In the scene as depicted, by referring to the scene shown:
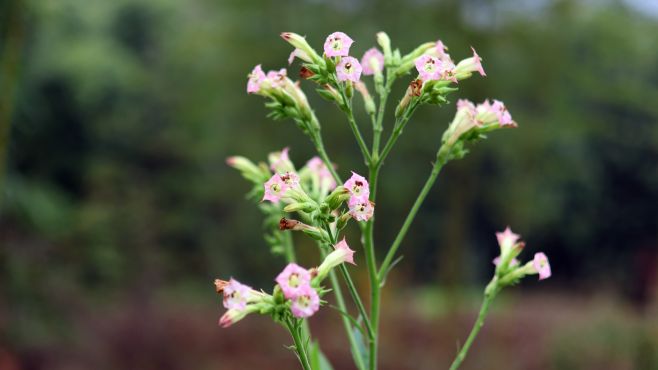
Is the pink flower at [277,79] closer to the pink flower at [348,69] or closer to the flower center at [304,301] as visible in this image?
the pink flower at [348,69]

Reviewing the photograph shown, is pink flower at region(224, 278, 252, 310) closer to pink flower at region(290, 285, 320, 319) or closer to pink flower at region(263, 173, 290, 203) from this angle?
pink flower at region(290, 285, 320, 319)

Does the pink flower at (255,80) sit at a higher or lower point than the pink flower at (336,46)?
higher

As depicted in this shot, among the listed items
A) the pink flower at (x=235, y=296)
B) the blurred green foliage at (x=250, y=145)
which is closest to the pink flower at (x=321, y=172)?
the pink flower at (x=235, y=296)

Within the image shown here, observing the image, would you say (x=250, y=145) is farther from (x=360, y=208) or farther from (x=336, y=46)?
(x=360, y=208)

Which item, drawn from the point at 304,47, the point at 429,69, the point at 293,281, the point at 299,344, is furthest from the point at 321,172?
the point at 293,281

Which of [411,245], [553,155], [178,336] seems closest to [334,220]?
[178,336]

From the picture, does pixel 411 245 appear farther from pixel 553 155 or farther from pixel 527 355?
pixel 527 355
